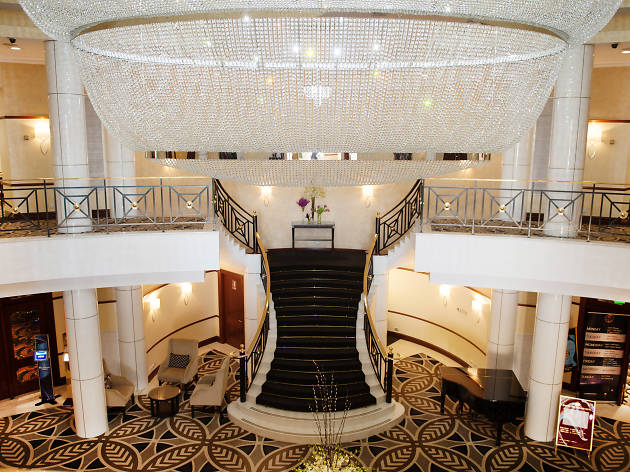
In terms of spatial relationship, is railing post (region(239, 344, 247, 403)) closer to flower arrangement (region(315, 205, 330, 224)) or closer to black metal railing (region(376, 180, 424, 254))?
black metal railing (region(376, 180, 424, 254))

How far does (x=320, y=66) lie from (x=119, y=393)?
32.2 ft

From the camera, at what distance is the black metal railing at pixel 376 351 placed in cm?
970

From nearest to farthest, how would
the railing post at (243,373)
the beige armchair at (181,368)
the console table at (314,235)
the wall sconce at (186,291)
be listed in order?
1. the railing post at (243,373)
2. the beige armchair at (181,368)
3. the wall sconce at (186,291)
4. the console table at (314,235)

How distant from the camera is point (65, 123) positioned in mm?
8258

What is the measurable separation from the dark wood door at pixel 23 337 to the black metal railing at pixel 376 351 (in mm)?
6672

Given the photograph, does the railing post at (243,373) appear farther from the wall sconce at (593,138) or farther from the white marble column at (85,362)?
the wall sconce at (593,138)

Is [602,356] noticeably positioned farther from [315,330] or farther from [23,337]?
[23,337]

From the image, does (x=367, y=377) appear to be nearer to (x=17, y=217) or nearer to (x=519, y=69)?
(x=17, y=217)

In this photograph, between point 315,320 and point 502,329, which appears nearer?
point 502,329

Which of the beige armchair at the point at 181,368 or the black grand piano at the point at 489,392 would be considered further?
the beige armchair at the point at 181,368

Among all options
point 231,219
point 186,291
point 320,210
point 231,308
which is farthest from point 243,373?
point 320,210

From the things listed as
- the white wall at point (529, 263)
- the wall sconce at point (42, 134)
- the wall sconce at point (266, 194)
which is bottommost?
the white wall at point (529, 263)

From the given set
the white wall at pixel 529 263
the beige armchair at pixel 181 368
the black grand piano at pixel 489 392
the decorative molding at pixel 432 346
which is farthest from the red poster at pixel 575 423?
the beige armchair at pixel 181 368

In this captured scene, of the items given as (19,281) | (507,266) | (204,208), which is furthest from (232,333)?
(507,266)
